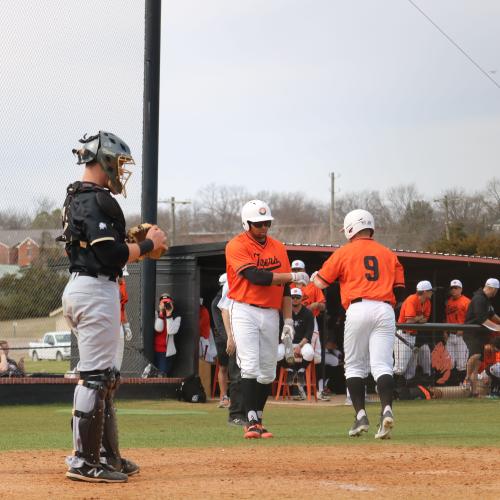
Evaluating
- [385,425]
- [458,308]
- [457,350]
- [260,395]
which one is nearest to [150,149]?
[457,350]

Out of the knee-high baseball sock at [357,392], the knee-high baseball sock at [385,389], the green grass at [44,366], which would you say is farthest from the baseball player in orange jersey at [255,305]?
the green grass at [44,366]

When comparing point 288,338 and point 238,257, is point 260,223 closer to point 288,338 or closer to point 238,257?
point 238,257

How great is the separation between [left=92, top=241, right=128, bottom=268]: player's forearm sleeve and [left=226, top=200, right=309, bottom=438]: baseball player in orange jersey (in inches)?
130

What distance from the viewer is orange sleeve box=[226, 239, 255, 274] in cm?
982

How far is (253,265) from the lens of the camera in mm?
9820

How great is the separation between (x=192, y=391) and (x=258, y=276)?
839cm

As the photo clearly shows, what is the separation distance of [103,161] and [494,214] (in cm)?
6216

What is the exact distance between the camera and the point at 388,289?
9969mm

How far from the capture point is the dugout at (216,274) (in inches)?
750

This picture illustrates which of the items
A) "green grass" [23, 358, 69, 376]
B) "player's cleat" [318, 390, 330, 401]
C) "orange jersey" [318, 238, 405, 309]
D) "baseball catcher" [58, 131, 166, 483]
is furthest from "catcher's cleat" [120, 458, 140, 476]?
"player's cleat" [318, 390, 330, 401]

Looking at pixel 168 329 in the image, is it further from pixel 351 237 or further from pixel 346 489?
pixel 346 489

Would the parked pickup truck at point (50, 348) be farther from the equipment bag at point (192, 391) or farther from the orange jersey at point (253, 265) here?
the orange jersey at point (253, 265)

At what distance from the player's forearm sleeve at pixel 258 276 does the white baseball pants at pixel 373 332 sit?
2.93ft

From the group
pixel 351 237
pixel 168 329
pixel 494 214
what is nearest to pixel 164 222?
pixel 494 214
